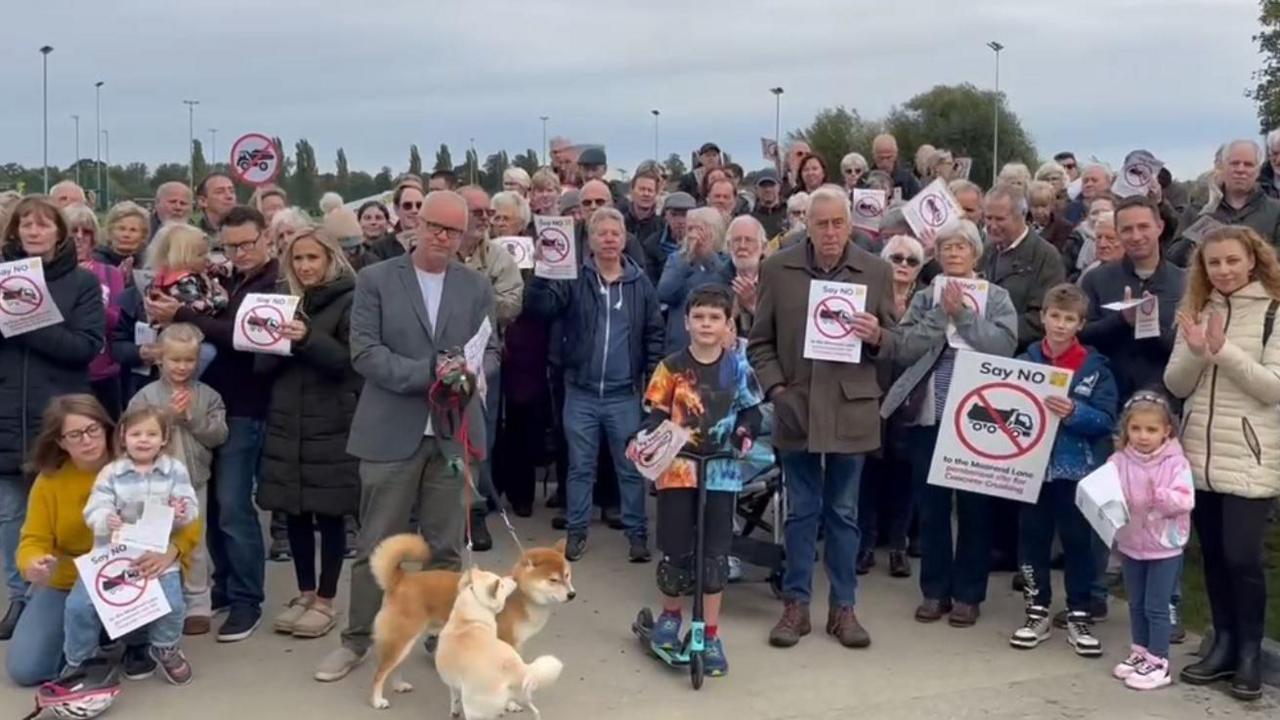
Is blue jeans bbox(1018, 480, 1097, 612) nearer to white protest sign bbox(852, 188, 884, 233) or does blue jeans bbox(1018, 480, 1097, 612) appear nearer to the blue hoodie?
the blue hoodie

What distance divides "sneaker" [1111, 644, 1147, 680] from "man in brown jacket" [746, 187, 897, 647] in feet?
3.93

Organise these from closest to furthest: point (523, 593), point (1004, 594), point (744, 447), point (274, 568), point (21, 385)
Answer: point (523, 593) → point (744, 447) → point (21, 385) → point (1004, 594) → point (274, 568)

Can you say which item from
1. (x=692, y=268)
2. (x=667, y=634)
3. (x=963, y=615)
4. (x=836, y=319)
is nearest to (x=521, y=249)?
(x=692, y=268)

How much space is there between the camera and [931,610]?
664 centimetres

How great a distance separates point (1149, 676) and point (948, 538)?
1308 mm

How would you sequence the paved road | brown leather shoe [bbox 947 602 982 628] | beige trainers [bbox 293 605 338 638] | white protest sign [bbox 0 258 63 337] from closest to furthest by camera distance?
1. the paved road
2. white protest sign [bbox 0 258 63 337]
3. beige trainers [bbox 293 605 338 638]
4. brown leather shoe [bbox 947 602 982 628]

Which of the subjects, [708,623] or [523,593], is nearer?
[523,593]

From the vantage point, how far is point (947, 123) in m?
51.6

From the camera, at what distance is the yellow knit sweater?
570 cm

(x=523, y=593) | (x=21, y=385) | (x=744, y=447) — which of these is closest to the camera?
(x=523, y=593)

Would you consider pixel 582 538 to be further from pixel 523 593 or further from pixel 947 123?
pixel 947 123

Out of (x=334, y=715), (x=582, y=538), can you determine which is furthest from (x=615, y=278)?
(x=334, y=715)

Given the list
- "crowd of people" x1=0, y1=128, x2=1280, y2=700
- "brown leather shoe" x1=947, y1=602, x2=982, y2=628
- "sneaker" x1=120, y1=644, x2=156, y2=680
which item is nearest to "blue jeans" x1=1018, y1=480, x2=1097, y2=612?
"crowd of people" x1=0, y1=128, x2=1280, y2=700

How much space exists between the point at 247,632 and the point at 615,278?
3023 mm
